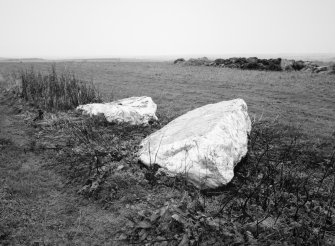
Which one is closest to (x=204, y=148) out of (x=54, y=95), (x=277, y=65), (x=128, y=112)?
(x=128, y=112)

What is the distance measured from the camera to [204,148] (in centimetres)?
408

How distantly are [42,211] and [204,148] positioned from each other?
2.51 meters

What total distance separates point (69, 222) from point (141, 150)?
1.87 metres

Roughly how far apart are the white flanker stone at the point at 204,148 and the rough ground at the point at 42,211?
125 centimetres

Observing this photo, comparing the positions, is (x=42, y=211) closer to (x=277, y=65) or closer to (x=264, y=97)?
(x=264, y=97)

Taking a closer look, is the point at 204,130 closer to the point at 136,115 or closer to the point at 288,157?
the point at 288,157

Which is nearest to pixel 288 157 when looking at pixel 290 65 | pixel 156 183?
pixel 156 183

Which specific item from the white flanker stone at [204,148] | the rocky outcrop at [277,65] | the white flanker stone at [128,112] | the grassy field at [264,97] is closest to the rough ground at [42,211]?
the white flanker stone at [204,148]

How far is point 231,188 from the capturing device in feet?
13.1

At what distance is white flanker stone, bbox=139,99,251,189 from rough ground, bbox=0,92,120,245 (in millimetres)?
1254

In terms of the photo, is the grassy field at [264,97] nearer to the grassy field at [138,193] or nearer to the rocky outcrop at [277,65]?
the grassy field at [138,193]

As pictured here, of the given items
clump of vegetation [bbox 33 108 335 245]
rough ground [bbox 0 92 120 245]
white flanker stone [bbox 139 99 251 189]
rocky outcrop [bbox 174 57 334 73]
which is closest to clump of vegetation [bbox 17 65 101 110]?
clump of vegetation [bbox 33 108 335 245]

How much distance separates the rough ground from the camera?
10.2 ft

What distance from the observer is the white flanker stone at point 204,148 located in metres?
3.89
